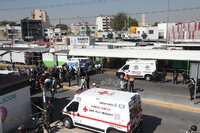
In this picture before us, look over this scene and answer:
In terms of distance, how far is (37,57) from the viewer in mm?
29578

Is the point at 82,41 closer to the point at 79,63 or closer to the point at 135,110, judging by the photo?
the point at 79,63

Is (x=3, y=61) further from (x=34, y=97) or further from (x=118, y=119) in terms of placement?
(x=118, y=119)

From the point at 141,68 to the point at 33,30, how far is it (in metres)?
103

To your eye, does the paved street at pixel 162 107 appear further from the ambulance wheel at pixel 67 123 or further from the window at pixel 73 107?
the window at pixel 73 107

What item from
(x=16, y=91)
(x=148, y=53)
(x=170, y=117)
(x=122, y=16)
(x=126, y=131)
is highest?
(x=122, y=16)

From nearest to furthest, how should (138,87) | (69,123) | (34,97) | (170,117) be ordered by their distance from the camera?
(69,123) → (170,117) → (34,97) → (138,87)

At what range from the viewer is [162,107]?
1245cm

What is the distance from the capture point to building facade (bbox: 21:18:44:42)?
345 ft

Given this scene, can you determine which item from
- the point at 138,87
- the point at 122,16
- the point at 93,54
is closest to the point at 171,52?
the point at 138,87

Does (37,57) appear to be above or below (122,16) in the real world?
below

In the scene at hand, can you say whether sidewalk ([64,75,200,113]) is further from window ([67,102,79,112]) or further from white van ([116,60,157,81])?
window ([67,102,79,112])

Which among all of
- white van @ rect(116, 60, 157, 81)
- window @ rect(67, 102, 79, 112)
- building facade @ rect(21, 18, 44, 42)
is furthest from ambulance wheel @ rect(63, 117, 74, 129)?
building facade @ rect(21, 18, 44, 42)

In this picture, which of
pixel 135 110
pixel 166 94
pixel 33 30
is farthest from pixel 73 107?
pixel 33 30

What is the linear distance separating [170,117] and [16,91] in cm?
921
